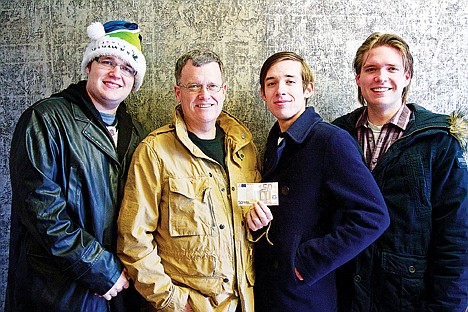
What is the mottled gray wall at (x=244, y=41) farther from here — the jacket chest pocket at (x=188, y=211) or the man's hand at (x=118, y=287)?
the man's hand at (x=118, y=287)

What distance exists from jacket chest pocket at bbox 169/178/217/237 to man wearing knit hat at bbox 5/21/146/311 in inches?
10.4

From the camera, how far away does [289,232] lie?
5.57 ft

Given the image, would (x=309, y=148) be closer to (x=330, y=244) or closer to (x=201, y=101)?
(x=330, y=244)

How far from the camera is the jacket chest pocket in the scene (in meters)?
1.73

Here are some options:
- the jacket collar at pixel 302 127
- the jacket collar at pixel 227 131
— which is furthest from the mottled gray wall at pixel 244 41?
the jacket collar at pixel 302 127

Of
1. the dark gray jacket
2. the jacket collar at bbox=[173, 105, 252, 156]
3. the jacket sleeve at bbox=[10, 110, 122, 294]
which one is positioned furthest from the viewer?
the jacket collar at bbox=[173, 105, 252, 156]

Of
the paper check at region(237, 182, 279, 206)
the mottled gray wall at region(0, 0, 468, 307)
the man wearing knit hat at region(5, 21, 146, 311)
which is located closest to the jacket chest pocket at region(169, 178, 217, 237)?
the paper check at region(237, 182, 279, 206)

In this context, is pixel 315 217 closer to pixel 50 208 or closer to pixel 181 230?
pixel 181 230

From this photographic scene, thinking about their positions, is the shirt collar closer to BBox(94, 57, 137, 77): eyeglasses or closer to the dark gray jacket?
the dark gray jacket

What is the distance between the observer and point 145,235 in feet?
5.59

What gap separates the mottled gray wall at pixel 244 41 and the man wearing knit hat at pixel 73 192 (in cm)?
45

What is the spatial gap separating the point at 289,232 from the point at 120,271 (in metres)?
0.74

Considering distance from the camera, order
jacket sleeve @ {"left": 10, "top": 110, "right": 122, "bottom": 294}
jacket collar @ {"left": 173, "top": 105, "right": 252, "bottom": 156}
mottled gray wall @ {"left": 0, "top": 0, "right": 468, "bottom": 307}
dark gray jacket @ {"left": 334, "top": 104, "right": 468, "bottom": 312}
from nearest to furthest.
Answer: jacket sleeve @ {"left": 10, "top": 110, "right": 122, "bottom": 294} < dark gray jacket @ {"left": 334, "top": 104, "right": 468, "bottom": 312} < jacket collar @ {"left": 173, "top": 105, "right": 252, "bottom": 156} < mottled gray wall @ {"left": 0, "top": 0, "right": 468, "bottom": 307}

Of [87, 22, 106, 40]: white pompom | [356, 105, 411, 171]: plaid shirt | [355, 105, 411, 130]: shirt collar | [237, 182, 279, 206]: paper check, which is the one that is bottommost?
[237, 182, 279, 206]: paper check
